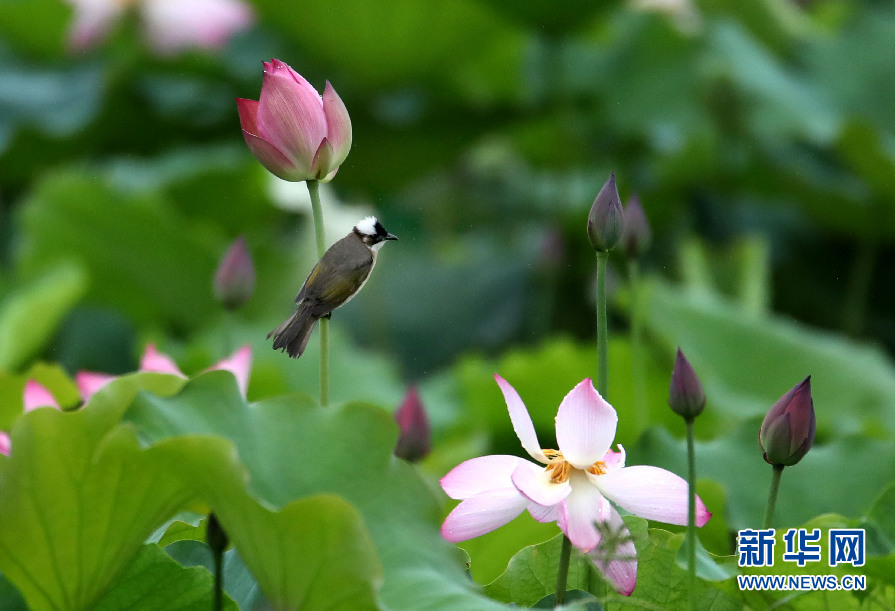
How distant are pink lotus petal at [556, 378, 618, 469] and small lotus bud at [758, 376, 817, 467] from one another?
48 millimetres

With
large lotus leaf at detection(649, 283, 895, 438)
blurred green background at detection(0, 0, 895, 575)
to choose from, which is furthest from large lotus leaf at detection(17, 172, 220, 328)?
large lotus leaf at detection(649, 283, 895, 438)

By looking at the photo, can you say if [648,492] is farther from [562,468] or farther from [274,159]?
[274,159]

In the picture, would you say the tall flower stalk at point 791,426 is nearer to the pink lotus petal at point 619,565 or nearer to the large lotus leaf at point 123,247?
the pink lotus petal at point 619,565

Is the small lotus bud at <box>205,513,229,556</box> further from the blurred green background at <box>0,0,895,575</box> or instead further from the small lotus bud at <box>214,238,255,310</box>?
the blurred green background at <box>0,0,895,575</box>

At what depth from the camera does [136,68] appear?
125 cm

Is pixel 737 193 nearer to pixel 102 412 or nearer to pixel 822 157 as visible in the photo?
pixel 822 157

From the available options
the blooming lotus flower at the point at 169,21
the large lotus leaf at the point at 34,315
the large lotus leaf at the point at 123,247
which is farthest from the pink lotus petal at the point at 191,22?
the large lotus leaf at the point at 34,315

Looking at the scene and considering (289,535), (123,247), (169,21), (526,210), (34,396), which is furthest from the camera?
(526,210)

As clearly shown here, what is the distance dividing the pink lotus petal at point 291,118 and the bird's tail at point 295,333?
4cm

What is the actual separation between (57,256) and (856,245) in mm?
950

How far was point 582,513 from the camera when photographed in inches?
10.4

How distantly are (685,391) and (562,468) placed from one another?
40mm

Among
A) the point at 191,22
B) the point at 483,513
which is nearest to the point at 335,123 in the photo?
the point at 483,513

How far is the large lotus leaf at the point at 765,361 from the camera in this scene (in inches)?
35.1
